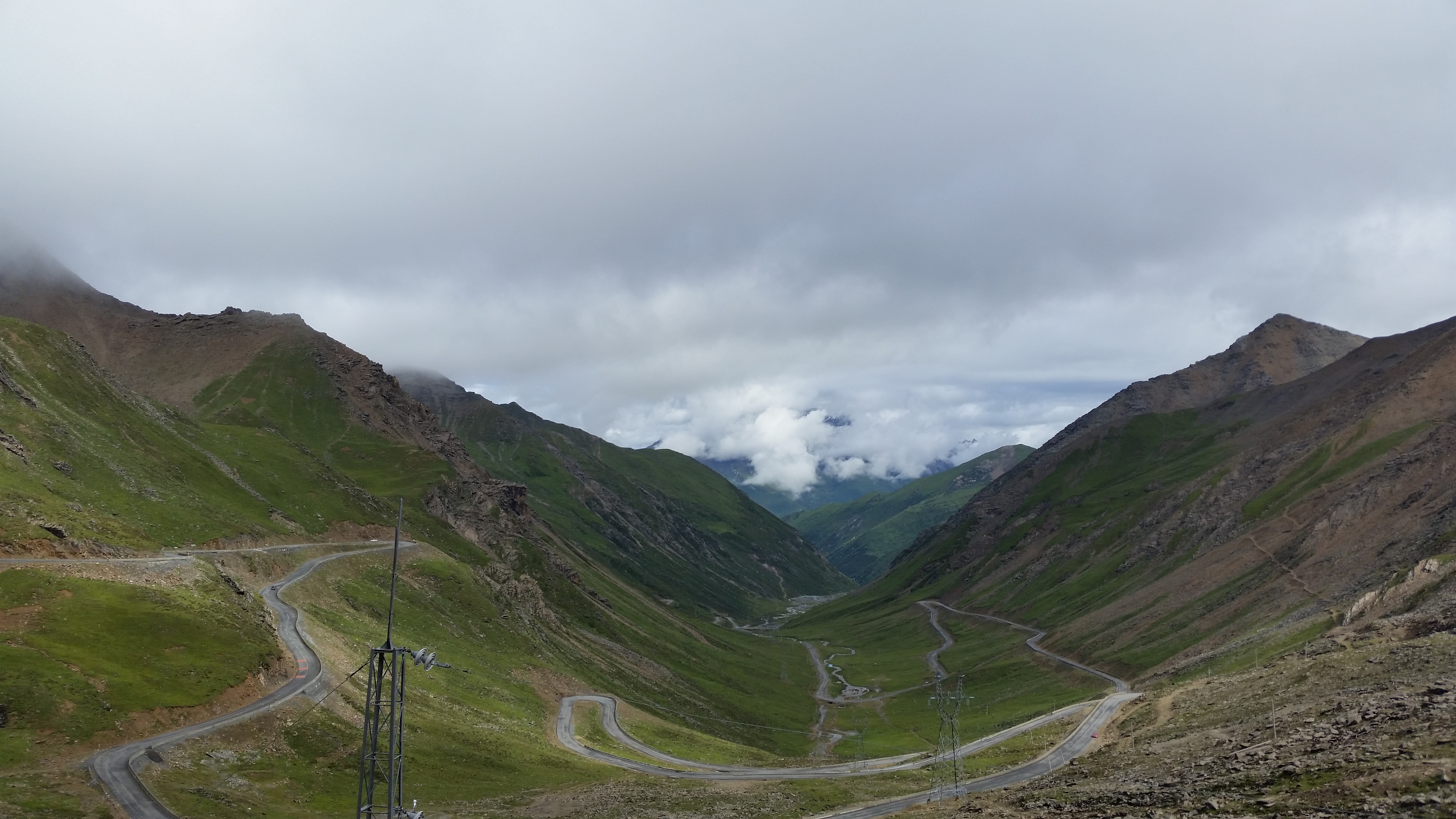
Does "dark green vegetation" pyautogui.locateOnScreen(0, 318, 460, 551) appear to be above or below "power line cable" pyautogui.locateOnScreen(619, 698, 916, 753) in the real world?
above

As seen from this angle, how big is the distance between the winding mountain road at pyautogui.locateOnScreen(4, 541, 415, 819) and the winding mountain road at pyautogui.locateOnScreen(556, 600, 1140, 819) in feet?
113

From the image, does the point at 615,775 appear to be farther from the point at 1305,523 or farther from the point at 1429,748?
the point at 1305,523

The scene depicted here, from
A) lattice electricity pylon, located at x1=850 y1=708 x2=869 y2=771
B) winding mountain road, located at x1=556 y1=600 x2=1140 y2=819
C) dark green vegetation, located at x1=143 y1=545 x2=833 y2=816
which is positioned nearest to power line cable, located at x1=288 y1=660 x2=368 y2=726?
dark green vegetation, located at x1=143 y1=545 x2=833 y2=816

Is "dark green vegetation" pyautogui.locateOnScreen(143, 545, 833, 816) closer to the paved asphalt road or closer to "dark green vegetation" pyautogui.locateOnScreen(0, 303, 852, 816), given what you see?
"dark green vegetation" pyautogui.locateOnScreen(0, 303, 852, 816)

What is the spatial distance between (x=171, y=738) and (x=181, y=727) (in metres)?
2.58

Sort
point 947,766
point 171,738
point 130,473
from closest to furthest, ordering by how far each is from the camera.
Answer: point 171,738 → point 947,766 → point 130,473

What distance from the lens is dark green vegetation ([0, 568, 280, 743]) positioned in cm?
6084

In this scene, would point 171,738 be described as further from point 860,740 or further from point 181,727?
point 860,740

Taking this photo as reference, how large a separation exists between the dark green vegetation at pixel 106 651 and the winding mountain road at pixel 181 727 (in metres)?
2.66

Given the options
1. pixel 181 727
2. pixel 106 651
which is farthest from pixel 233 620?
pixel 181 727

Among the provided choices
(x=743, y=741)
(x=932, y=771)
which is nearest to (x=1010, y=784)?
(x=932, y=771)

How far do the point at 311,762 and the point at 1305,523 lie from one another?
194 metres

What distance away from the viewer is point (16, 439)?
115375 millimetres

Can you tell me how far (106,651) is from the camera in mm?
70500
